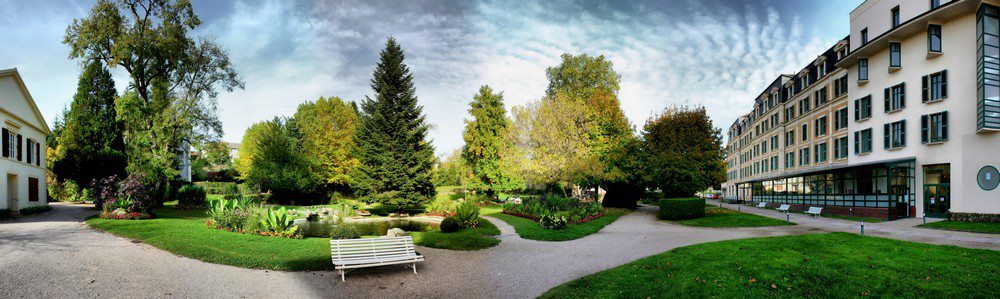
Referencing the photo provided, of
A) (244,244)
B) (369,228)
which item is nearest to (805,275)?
(244,244)

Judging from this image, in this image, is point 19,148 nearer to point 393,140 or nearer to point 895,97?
point 393,140

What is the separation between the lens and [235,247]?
40.9 ft

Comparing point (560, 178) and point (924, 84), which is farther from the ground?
point (924, 84)

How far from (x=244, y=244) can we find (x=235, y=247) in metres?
0.56

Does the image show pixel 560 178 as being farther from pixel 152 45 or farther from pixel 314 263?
pixel 152 45

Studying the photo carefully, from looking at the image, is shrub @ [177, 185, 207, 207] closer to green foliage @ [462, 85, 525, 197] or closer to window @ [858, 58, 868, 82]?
green foliage @ [462, 85, 525, 197]

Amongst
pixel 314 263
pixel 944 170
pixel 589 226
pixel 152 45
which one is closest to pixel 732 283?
pixel 314 263

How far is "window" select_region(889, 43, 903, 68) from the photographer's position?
83.1 feet

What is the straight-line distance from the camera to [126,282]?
8.88m

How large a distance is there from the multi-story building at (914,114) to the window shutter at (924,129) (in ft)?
0.16

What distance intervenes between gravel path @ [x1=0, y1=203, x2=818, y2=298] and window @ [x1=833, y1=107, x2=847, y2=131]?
28.6m

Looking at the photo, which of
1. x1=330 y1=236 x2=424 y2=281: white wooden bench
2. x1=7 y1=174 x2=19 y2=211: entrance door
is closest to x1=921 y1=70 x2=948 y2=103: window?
x1=330 y1=236 x2=424 y2=281: white wooden bench

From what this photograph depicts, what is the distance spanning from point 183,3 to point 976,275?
39803 mm

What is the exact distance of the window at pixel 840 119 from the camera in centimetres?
3395
